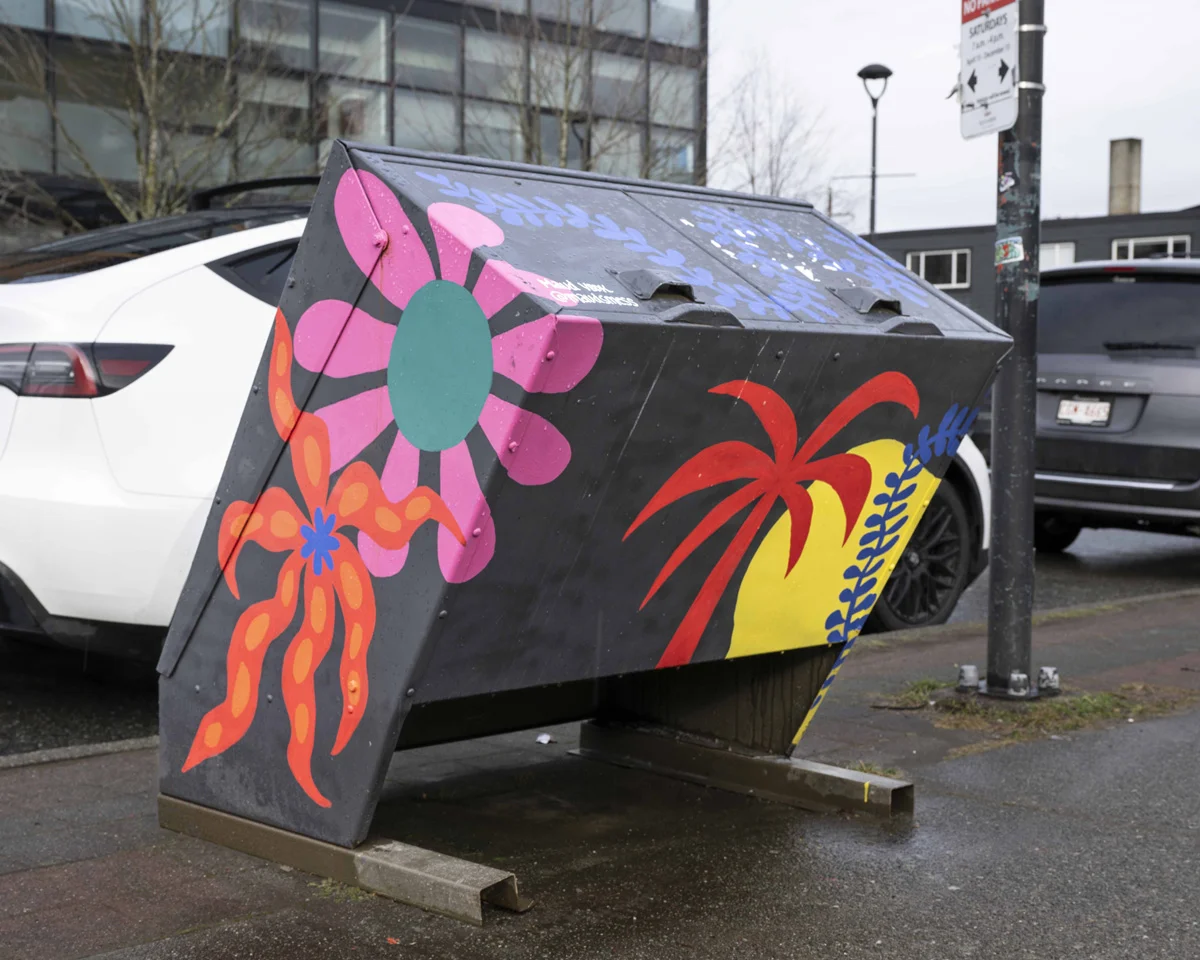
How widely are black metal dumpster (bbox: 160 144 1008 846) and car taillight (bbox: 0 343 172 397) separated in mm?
1002

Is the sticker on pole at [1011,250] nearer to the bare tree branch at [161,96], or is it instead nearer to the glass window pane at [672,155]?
the bare tree branch at [161,96]

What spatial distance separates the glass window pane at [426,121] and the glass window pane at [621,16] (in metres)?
2.48

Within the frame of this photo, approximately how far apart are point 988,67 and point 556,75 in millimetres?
16387

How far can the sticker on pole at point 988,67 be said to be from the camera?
537cm

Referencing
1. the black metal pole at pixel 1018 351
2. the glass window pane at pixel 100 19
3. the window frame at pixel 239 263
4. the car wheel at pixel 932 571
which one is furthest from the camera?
the glass window pane at pixel 100 19

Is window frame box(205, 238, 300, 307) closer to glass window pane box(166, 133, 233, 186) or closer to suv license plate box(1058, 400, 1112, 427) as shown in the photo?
suv license plate box(1058, 400, 1112, 427)

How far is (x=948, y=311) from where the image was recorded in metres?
3.87

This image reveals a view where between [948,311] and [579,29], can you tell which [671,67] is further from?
[948,311]

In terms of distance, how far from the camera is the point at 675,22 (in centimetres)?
2305

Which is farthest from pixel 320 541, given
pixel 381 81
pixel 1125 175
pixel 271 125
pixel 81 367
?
pixel 1125 175

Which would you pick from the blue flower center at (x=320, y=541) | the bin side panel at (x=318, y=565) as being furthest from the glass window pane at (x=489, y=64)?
the blue flower center at (x=320, y=541)

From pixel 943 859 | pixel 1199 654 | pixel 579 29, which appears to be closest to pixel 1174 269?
pixel 1199 654

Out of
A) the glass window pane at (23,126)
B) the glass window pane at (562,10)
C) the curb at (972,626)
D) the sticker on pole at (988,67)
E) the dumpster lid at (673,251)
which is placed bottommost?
the curb at (972,626)

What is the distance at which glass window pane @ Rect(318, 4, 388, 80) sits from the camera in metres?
20.7
